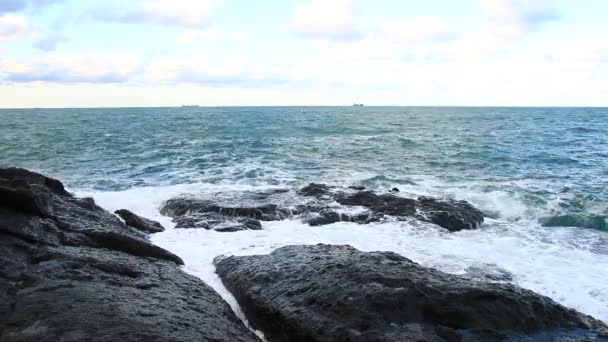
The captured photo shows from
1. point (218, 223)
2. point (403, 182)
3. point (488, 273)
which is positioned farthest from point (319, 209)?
point (403, 182)

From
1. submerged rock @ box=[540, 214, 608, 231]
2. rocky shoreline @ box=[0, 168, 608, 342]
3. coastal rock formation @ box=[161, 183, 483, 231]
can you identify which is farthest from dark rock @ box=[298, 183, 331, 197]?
rocky shoreline @ box=[0, 168, 608, 342]

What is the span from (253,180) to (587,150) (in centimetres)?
2113

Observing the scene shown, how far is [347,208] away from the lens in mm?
15234

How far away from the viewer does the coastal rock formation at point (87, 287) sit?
5.23 m

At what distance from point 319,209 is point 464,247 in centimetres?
462

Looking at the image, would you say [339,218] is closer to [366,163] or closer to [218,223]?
[218,223]

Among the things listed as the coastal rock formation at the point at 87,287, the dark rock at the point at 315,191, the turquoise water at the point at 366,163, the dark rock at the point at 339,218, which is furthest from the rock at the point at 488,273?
the dark rock at the point at 315,191

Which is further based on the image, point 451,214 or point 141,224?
point 451,214

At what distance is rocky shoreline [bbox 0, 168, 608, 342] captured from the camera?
18.1 ft

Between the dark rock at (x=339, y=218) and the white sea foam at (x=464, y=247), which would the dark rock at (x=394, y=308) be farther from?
the dark rock at (x=339, y=218)

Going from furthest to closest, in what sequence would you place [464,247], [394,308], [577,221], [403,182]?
[403,182] → [577,221] → [464,247] → [394,308]

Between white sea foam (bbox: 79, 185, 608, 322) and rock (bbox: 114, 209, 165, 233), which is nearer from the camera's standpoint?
white sea foam (bbox: 79, 185, 608, 322)

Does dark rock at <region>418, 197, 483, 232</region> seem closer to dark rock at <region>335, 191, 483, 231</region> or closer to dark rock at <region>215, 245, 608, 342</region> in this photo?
dark rock at <region>335, 191, 483, 231</region>

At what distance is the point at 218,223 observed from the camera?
1304cm
